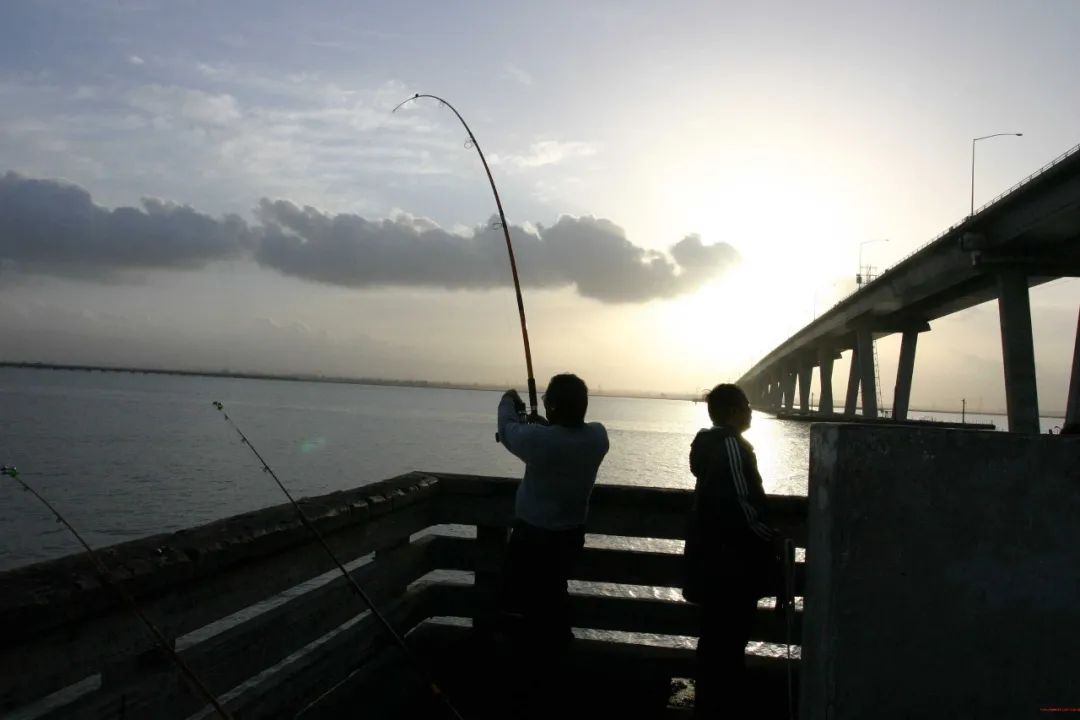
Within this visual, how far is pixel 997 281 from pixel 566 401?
38.9 m

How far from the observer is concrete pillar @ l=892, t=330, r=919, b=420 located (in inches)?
2158

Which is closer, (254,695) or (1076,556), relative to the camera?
(1076,556)

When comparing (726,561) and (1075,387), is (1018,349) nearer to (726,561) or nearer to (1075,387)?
(1075,387)

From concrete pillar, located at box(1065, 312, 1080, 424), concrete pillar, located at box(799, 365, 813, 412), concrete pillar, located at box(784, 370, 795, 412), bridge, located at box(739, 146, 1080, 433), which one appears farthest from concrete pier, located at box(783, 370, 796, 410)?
concrete pillar, located at box(1065, 312, 1080, 424)

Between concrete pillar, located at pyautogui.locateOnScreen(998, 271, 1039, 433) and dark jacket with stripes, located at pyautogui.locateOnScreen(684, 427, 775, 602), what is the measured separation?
37.3m

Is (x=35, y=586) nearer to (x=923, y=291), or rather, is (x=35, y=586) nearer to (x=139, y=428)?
(x=923, y=291)

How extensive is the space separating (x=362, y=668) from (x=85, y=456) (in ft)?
119

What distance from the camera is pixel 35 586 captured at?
2.12 metres

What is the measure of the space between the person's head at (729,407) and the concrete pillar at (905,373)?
55.5 meters

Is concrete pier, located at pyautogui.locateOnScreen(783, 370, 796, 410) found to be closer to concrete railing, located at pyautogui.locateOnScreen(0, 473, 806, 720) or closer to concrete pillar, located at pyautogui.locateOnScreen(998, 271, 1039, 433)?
concrete pillar, located at pyautogui.locateOnScreen(998, 271, 1039, 433)

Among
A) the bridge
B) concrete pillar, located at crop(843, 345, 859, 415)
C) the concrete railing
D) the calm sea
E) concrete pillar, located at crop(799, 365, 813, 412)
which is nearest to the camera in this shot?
the concrete railing

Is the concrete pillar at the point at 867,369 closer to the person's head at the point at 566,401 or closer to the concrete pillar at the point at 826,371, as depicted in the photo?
the concrete pillar at the point at 826,371

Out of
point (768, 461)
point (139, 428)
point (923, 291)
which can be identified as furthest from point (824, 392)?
point (139, 428)

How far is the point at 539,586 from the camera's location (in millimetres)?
3996
